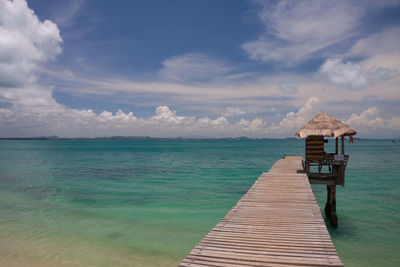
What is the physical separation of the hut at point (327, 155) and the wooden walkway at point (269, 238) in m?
6.10

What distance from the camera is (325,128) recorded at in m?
14.7

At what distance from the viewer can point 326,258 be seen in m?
4.77

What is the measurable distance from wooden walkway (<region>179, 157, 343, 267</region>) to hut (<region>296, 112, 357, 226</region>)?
20.0 ft

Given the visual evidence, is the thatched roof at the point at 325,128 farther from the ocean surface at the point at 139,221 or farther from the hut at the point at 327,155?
the ocean surface at the point at 139,221

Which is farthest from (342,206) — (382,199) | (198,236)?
(198,236)

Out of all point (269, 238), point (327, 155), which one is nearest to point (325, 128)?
point (327, 155)

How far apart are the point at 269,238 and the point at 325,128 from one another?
10.6 metres

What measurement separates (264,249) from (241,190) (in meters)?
17.4

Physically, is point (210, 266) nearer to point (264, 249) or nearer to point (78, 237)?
point (264, 249)

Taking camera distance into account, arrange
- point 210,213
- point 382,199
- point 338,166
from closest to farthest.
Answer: point 338,166 → point 210,213 → point 382,199

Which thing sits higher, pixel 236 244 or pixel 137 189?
pixel 236 244

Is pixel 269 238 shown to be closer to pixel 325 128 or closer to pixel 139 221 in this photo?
pixel 139 221

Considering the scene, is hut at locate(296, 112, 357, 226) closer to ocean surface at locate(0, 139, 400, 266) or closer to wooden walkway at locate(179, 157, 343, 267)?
ocean surface at locate(0, 139, 400, 266)

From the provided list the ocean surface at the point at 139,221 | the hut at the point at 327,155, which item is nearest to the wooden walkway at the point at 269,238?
the ocean surface at the point at 139,221
